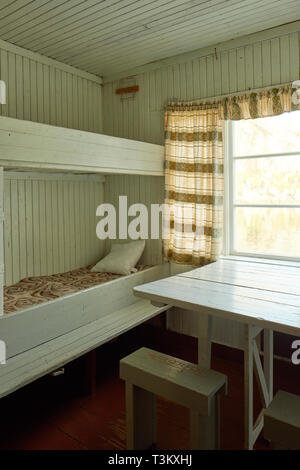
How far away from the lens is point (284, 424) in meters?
1.51

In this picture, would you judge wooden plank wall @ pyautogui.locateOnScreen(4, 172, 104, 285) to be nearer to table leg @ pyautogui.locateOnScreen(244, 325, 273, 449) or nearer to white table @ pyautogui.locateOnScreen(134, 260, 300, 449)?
white table @ pyautogui.locateOnScreen(134, 260, 300, 449)

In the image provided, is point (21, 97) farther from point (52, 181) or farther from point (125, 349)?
point (125, 349)

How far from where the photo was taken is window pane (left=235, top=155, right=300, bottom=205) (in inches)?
122

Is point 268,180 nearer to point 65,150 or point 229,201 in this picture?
point 229,201

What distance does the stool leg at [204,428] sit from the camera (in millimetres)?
1763

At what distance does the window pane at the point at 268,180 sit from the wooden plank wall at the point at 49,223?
1642 millimetres

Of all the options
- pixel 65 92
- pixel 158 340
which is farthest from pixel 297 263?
pixel 65 92

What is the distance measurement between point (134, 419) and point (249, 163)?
7.81ft

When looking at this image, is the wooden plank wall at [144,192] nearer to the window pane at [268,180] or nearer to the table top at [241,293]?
the window pane at [268,180]

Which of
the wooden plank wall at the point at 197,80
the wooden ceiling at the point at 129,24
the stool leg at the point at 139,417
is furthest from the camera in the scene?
the wooden plank wall at the point at 197,80

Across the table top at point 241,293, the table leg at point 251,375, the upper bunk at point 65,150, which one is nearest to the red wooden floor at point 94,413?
the table leg at point 251,375

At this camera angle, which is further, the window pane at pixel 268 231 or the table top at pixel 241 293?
the window pane at pixel 268 231

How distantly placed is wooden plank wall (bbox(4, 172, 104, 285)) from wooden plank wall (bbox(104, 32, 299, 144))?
0.78 meters

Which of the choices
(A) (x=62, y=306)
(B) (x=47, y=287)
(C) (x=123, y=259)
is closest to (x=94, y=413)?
(A) (x=62, y=306)
